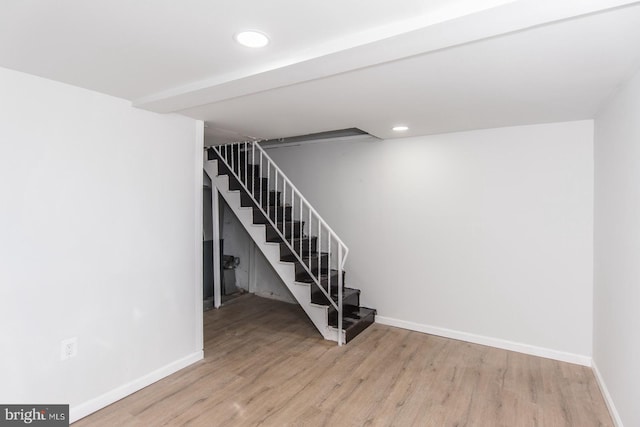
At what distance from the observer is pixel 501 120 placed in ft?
9.89

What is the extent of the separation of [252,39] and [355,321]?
3021 millimetres

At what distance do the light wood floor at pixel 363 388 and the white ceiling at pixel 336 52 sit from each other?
2131 mm

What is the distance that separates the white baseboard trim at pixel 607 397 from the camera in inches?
85.7

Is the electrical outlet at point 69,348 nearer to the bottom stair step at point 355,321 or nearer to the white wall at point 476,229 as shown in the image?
the bottom stair step at point 355,321

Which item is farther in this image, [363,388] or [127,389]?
[363,388]

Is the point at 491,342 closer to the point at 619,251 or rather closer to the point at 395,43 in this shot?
the point at 619,251

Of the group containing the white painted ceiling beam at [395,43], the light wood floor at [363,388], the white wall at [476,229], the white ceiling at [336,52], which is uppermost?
the white ceiling at [336,52]

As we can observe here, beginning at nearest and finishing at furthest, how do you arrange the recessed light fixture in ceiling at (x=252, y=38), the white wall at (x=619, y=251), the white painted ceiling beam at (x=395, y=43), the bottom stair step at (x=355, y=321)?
1. the white painted ceiling beam at (x=395, y=43)
2. the recessed light fixture in ceiling at (x=252, y=38)
3. the white wall at (x=619, y=251)
4. the bottom stair step at (x=355, y=321)

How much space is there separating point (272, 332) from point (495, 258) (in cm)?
247

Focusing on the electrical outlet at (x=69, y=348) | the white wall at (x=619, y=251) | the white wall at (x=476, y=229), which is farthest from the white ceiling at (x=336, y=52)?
the electrical outlet at (x=69, y=348)

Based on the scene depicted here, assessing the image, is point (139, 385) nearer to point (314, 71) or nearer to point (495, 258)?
point (314, 71)

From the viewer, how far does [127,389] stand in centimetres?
251

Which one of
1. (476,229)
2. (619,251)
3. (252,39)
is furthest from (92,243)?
(619,251)

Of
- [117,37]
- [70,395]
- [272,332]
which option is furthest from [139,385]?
[117,37]
